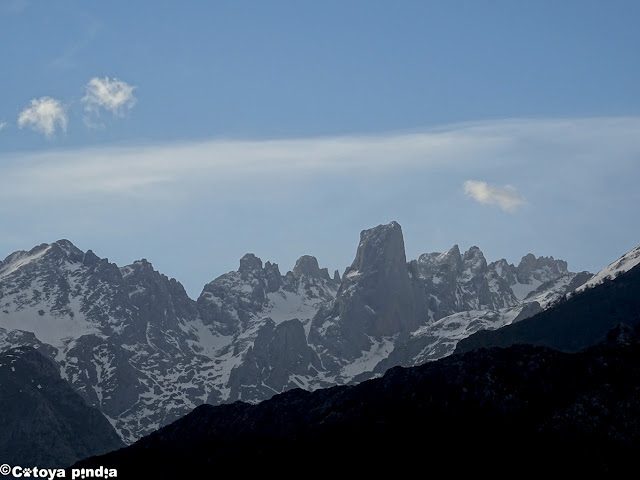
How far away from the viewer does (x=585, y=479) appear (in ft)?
653

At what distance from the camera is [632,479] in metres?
196

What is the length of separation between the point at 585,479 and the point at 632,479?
7.68 m
